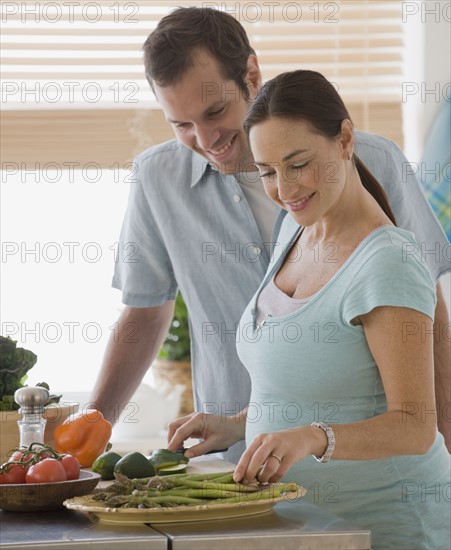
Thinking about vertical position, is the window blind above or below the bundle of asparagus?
above

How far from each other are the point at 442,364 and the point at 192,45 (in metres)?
0.79

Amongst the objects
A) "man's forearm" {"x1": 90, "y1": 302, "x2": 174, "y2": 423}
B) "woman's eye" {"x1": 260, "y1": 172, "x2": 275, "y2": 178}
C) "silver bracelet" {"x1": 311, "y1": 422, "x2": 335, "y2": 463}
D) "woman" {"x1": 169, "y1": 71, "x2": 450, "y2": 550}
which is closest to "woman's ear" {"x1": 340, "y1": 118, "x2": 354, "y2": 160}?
"woman" {"x1": 169, "y1": 71, "x2": 450, "y2": 550}

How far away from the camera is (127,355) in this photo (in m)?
2.15

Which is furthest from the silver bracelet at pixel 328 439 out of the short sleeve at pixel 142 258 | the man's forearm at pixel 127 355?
the short sleeve at pixel 142 258

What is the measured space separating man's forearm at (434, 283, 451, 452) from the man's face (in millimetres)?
510

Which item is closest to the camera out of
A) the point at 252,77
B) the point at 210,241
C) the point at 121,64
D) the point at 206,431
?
the point at 206,431

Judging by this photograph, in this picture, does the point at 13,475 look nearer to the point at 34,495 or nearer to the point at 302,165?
the point at 34,495

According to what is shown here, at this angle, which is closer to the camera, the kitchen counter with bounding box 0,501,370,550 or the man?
the kitchen counter with bounding box 0,501,370,550

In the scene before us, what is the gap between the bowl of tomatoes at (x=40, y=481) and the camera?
1.26 meters

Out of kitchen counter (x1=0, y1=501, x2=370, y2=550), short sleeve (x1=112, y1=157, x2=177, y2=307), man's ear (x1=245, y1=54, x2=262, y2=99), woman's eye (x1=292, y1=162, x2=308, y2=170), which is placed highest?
man's ear (x1=245, y1=54, x2=262, y2=99)

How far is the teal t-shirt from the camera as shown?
144cm

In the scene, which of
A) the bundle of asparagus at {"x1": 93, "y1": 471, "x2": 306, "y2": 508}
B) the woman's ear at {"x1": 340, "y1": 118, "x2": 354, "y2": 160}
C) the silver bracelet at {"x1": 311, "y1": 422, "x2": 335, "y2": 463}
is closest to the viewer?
the bundle of asparagus at {"x1": 93, "y1": 471, "x2": 306, "y2": 508}

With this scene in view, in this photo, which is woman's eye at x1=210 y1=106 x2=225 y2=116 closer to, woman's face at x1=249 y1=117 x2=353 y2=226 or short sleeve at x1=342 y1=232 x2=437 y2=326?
woman's face at x1=249 y1=117 x2=353 y2=226

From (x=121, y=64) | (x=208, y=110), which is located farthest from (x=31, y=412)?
(x=121, y=64)
